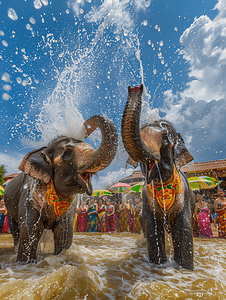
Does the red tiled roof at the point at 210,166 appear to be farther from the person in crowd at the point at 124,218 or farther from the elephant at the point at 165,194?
the elephant at the point at 165,194

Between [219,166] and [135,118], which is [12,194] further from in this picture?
[219,166]

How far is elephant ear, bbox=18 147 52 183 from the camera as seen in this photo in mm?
2846

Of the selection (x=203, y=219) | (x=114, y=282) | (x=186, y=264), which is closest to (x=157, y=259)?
(x=186, y=264)

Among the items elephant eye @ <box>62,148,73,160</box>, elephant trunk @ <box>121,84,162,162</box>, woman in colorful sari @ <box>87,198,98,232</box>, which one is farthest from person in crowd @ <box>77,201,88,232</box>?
elephant trunk @ <box>121,84,162,162</box>

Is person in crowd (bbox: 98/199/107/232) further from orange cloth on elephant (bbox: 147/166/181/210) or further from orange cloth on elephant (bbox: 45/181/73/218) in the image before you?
orange cloth on elephant (bbox: 147/166/181/210)

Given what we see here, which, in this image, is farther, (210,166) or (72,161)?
(210,166)

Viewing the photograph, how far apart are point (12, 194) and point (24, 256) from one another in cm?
130

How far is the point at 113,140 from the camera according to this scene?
2.46 m

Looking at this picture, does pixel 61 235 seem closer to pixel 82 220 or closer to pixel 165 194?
pixel 165 194

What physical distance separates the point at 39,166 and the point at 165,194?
66.7 inches

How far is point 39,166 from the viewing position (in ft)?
9.40

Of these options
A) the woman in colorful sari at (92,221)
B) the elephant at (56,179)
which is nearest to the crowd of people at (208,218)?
the woman in colorful sari at (92,221)

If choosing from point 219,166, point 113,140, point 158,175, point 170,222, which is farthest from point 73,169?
point 219,166

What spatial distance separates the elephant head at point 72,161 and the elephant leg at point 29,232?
43 cm
